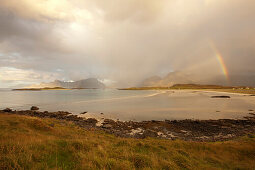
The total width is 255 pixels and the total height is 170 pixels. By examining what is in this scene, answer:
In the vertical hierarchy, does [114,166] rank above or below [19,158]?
below

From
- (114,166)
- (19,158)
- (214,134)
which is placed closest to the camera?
(19,158)

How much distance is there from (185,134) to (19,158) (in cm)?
1727

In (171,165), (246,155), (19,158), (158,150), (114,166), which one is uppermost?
(19,158)

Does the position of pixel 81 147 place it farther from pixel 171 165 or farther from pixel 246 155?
pixel 246 155

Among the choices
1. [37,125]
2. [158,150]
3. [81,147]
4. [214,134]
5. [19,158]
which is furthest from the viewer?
[214,134]

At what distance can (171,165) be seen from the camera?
5.72 meters

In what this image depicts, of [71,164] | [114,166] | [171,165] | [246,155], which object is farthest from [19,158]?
[246,155]

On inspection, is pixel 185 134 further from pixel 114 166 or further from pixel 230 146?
pixel 114 166

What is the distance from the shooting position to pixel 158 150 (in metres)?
8.48

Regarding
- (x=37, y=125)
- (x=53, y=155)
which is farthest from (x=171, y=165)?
(x=37, y=125)

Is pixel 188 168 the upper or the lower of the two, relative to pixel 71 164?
lower

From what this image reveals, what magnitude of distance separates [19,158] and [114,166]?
3.74 m

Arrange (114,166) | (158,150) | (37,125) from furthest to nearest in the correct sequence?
1. (37,125)
2. (158,150)
3. (114,166)

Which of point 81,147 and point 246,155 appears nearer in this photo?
point 81,147
